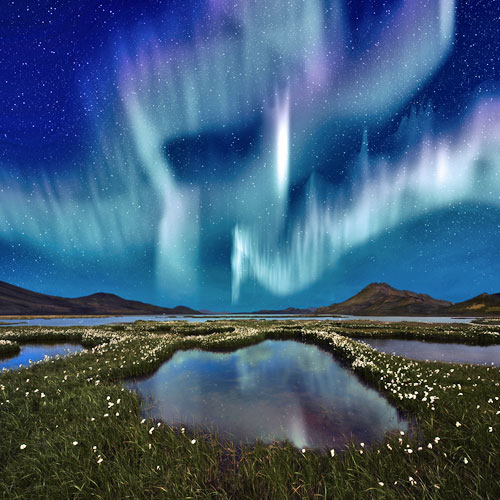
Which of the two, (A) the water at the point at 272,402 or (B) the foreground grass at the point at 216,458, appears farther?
(A) the water at the point at 272,402

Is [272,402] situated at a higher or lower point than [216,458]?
lower

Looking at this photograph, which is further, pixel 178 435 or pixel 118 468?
pixel 178 435

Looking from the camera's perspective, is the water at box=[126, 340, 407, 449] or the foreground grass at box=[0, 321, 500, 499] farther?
the water at box=[126, 340, 407, 449]

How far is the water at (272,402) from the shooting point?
23.6 feet

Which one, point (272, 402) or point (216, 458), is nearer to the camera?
point (216, 458)

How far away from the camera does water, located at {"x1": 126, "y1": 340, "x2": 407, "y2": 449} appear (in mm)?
7191

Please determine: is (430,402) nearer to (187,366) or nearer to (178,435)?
(178,435)

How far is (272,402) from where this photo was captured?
9500 millimetres

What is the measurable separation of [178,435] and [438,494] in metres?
5.73

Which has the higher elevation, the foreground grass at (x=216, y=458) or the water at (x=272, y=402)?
the foreground grass at (x=216, y=458)

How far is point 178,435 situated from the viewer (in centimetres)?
650

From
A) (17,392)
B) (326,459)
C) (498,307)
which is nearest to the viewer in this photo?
(326,459)

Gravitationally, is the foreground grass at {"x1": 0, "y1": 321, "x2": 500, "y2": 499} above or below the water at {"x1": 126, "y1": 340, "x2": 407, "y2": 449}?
above

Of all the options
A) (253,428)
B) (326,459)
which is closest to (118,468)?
(253,428)
